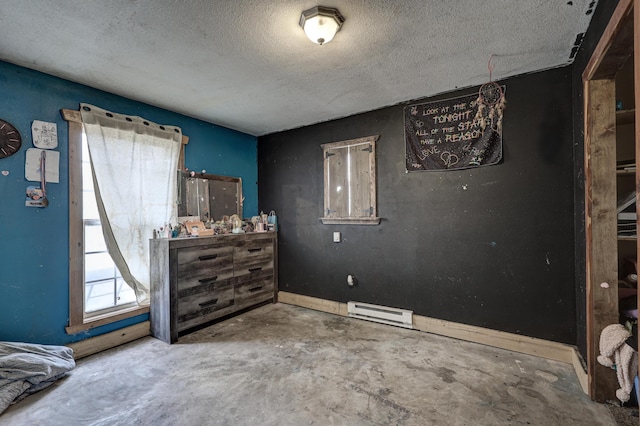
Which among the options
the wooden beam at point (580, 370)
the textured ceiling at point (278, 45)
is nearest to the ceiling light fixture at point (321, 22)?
the textured ceiling at point (278, 45)

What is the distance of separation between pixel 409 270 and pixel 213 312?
2.20 metres

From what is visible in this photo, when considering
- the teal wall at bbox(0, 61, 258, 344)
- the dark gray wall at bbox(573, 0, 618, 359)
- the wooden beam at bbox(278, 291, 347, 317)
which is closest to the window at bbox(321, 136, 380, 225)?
the wooden beam at bbox(278, 291, 347, 317)

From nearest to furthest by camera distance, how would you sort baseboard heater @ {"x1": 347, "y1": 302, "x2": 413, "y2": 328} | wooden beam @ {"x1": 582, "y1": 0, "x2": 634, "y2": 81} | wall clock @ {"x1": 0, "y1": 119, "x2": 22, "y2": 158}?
wooden beam @ {"x1": 582, "y1": 0, "x2": 634, "y2": 81} → wall clock @ {"x1": 0, "y1": 119, "x2": 22, "y2": 158} → baseboard heater @ {"x1": 347, "y1": 302, "x2": 413, "y2": 328}

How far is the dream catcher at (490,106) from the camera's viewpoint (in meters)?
2.47

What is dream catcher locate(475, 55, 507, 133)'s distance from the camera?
247 cm

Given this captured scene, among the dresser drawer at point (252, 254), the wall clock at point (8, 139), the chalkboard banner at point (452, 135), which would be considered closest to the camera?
the wall clock at point (8, 139)

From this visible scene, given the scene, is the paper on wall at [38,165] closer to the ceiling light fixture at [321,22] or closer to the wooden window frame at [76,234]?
the wooden window frame at [76,234]

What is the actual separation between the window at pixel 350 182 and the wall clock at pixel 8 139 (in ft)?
9.31

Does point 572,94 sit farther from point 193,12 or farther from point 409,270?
point 193,12

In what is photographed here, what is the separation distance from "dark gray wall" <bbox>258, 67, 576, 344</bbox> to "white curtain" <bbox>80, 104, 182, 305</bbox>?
169 cm

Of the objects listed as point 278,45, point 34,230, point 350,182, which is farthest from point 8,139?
point 350,182

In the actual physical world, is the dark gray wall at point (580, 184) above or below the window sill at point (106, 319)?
above

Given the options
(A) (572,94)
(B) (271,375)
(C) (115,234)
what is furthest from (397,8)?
(C) (115,234)

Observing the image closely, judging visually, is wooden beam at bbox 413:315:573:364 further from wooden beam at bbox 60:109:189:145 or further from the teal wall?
wooden beam at bbox 60:109:189:145
